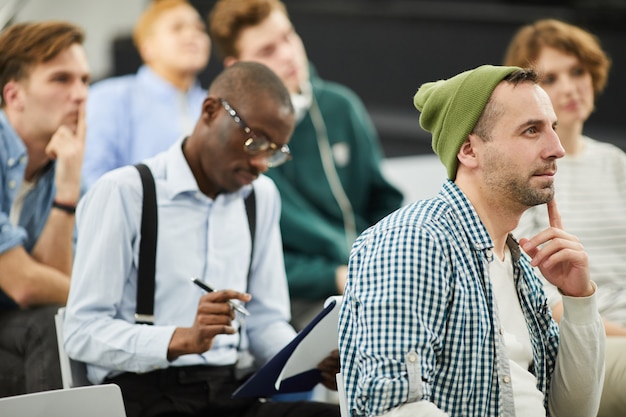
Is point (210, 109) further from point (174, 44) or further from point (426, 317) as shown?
point (174, 44)

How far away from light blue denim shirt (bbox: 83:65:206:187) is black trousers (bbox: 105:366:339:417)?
3.83 ft

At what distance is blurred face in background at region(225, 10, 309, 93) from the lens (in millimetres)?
3674

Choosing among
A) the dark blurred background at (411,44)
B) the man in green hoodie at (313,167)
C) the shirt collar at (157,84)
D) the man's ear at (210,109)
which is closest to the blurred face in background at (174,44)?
the shirt collar at (157,84)

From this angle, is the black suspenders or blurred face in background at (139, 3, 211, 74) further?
blurred face in background at (139, 3, 211, 74)

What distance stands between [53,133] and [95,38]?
3.60 meters

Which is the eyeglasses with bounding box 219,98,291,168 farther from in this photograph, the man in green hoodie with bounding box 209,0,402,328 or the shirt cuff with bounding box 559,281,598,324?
the man in green hoodie with bounding box 209,0,402,328

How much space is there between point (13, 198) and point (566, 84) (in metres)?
1.73

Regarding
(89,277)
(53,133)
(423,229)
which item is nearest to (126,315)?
(89,277)

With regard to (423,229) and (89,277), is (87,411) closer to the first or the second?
(89,277)

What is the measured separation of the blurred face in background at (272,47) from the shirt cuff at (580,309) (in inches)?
68.9

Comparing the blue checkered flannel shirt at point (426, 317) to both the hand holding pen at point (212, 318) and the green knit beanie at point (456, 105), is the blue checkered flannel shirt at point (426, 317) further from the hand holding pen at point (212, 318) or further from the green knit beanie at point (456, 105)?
the hand holding pen at point (212, 318)

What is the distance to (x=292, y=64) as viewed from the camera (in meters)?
3.70

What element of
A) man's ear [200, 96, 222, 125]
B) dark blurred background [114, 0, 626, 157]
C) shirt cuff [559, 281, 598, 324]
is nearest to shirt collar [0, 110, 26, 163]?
man's ear [200, 96, 222, 125]

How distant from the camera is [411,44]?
6051 millimetres
